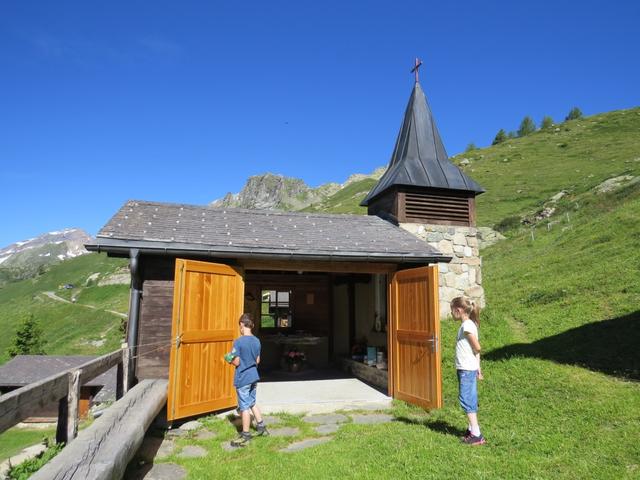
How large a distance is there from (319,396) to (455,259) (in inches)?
196

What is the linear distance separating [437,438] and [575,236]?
16089 mm

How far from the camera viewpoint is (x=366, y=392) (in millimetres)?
8547

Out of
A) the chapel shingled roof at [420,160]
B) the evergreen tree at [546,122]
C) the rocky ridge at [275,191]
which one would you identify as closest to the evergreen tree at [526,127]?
the evergreen tree at [546,122]

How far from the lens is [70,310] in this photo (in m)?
52.3

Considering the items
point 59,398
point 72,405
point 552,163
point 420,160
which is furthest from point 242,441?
point 552,163

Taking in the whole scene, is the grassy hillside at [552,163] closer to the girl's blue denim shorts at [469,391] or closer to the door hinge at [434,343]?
the door hinge at [434,343]

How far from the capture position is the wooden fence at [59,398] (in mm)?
2735

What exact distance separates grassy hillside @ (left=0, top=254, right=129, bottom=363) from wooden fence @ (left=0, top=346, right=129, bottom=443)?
1392 inches

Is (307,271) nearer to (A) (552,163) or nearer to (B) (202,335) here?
(B) (202,335)

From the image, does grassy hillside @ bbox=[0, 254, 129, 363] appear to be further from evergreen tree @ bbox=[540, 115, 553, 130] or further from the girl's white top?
evergreen tree @ bbox=[540, 115, 553, 130]

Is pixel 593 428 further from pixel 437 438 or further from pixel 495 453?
pixel 437 438

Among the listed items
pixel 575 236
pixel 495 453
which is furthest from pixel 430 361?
pixel 575 236

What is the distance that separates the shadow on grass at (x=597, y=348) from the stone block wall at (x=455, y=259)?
220 centimetres

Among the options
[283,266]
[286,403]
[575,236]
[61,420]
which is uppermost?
[575,236]
